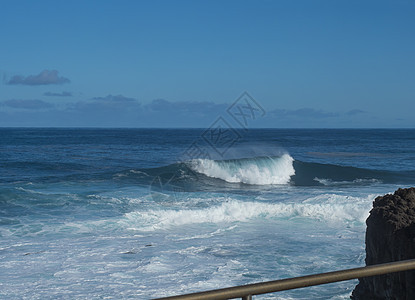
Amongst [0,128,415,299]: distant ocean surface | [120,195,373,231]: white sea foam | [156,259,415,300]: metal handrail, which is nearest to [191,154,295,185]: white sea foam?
[0,128,415,299]: distant ocean surface

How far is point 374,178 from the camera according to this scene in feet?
74.8

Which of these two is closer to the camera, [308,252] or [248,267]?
[248,267]

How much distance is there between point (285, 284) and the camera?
1.70 m

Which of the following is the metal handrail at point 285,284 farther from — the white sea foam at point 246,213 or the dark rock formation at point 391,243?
the white sea foam at point 246,213

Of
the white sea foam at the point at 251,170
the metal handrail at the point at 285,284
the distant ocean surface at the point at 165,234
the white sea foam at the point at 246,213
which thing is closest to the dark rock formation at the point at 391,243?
the distant ocean surface at the point at 165,234

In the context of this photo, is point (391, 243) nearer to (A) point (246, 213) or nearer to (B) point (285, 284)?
(B) point (285, 284)

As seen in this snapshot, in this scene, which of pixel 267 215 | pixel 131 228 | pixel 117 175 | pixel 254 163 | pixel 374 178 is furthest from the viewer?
pixel 254 163

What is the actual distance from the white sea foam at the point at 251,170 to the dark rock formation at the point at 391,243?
16.3 m

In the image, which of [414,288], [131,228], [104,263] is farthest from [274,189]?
[414,288]

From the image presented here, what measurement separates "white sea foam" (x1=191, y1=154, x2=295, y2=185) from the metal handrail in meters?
19.9

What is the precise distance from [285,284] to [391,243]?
3.72m

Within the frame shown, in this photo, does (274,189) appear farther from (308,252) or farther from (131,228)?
(308,252)

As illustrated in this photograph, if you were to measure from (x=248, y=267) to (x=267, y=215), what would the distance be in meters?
4.77

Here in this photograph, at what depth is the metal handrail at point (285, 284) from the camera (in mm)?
1608
